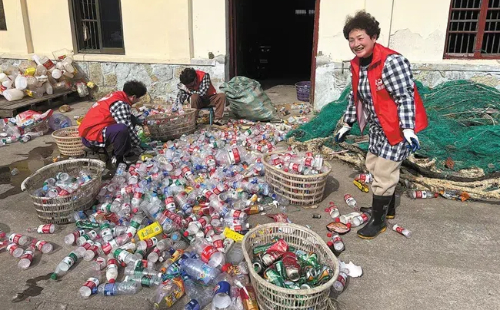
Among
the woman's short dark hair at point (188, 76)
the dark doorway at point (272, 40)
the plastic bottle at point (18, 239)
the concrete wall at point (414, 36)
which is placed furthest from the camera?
the dark doorway at point (272, 40)

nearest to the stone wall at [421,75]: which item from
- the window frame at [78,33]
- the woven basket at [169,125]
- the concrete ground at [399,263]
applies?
the woven basket at [169,125]

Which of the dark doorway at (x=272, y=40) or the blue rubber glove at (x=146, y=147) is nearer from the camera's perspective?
the blue rubber glove at (x=146, y=147)

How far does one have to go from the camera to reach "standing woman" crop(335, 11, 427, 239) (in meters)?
3.16

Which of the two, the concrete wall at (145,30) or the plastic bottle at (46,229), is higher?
the concrete wall at (145,30)

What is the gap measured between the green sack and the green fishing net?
1.12 meters

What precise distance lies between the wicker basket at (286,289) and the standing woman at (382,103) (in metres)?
0.84

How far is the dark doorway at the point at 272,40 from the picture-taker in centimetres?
977

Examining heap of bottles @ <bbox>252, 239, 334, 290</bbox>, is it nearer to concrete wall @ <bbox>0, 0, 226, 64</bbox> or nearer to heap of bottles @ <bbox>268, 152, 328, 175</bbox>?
heap of bottles @ <bbox>268, 152, 328, 175</bbox>

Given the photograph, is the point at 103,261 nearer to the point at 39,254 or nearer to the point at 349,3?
the point at 39,254

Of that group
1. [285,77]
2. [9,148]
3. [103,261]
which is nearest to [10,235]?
[103,261]

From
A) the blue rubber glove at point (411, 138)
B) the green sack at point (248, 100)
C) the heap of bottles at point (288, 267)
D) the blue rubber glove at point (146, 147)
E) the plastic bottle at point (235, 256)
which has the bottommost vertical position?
the plastic bottle at point (235, 256)

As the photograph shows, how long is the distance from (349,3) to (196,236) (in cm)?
600

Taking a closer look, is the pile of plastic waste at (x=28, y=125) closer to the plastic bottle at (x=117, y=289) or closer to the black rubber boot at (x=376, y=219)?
the plastic bottle at (x=117, y=289)

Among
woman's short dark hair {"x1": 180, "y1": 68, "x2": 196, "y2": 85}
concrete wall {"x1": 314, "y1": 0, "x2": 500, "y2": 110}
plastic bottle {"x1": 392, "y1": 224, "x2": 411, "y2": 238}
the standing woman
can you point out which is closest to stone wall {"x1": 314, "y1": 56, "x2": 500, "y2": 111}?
concrete wall {"x1": 314, "y1": 0, "x2": 500, "y2": 110}
